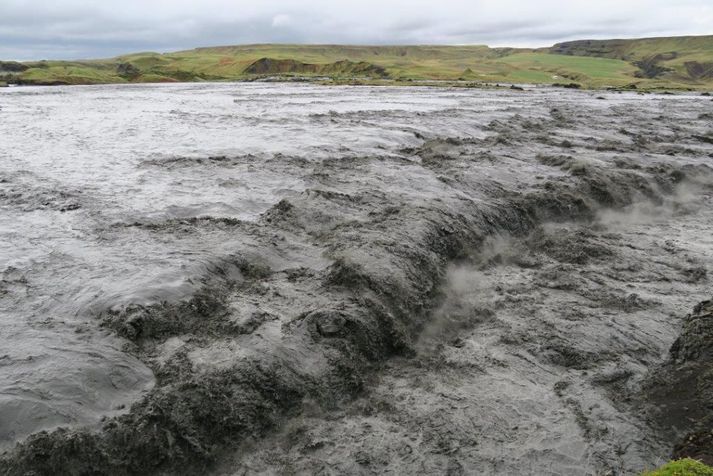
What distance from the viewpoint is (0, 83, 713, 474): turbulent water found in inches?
203

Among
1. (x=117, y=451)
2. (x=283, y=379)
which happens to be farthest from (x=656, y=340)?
(x=117, y=451)

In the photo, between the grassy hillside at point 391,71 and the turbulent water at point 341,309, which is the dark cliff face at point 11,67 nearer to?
the grassy hillside at point 391,71

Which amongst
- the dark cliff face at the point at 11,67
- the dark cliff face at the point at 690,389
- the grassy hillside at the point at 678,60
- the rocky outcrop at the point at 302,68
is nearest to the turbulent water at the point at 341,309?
the dark cliff face at the point at 690,389

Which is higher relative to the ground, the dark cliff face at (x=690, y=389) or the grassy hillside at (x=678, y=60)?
the grassy hillside at (x=678, y=60)

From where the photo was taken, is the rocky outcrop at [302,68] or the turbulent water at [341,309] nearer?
the turbulent water at [341,309]

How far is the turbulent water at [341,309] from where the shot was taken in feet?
16.9

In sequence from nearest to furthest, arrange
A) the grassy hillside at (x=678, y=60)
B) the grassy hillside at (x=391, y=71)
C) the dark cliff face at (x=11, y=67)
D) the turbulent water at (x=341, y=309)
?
the turbulent water at (x=341, y=309)
the grassy hillside at (x=391, y=71)
the dark cliff face at (x=11, y=67)
the grassy hillside at (x=678, y=60)

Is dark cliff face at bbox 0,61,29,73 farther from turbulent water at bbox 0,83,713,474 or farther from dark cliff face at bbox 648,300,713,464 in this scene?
dark cliff face at bbox 648,300,713,464

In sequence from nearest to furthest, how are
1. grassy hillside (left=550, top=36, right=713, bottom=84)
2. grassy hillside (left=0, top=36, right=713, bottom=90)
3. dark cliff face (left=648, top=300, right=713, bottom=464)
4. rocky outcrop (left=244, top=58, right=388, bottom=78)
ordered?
1. dark cliff face (left=648, top=300, right=713, bottom=464)
2. grassy hillside (left=0, top=36, right=713, bottom=90)
3. rocky outcrop (left=244, top=58, right=388, bottom=78)
4. grassy hillside (left=550, top=36, right=713, bottom=84)

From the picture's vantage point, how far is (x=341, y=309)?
6988mm

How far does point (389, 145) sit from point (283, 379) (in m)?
13.7

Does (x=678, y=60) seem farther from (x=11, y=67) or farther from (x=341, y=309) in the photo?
(x=341, y=309)

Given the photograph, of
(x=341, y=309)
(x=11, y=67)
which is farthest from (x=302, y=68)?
(x=341, y=309)

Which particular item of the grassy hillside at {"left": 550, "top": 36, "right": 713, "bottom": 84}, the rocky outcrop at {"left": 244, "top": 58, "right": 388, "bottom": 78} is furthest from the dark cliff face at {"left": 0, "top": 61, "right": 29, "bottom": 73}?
the grassy hillside at {"left": 550, "top": 36, "right": 713, "bottom": 84}
